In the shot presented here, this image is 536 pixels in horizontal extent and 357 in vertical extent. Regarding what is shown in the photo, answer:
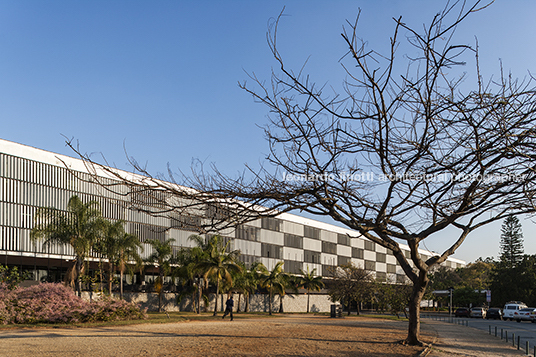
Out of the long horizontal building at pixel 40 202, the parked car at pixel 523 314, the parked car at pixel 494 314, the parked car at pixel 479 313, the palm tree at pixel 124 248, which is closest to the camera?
the long horizontal building at pixel 40 202

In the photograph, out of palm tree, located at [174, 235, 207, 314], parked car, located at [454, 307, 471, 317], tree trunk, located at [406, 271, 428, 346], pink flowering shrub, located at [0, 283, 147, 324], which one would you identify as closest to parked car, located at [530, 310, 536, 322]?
parked car, located at [454, 307, 471, 317]

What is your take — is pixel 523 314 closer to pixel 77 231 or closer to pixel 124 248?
pixel 124 248

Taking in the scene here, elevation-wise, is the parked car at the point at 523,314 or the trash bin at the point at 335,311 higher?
the trash bin at the point at 335,311

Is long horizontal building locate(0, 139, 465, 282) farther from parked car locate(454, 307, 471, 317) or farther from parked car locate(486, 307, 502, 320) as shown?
parked car locate(454, 307, 471, 317)

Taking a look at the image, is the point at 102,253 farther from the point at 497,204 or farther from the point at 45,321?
the point at 497,204

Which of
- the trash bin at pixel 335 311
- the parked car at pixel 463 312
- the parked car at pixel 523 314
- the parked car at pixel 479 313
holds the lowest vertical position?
the parked car at pixel 463 312

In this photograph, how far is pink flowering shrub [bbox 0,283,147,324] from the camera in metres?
23.5

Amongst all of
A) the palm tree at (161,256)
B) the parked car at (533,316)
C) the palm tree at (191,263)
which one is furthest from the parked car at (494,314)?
the palm tree at (161,256)

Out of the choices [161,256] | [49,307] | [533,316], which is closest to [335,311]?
[161,256]

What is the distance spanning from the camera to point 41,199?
4209 centimetres

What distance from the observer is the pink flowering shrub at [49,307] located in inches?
923

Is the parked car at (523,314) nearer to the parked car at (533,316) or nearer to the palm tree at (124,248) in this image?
the parked car at (533,316)

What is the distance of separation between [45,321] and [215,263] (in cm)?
1805

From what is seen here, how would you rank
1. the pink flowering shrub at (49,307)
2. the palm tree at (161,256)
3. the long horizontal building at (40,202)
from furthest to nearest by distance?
1. the palm tree at (161,256)
2. the long horizontal building at (40,202)
3. the pink flowering shrub at (49,307)
